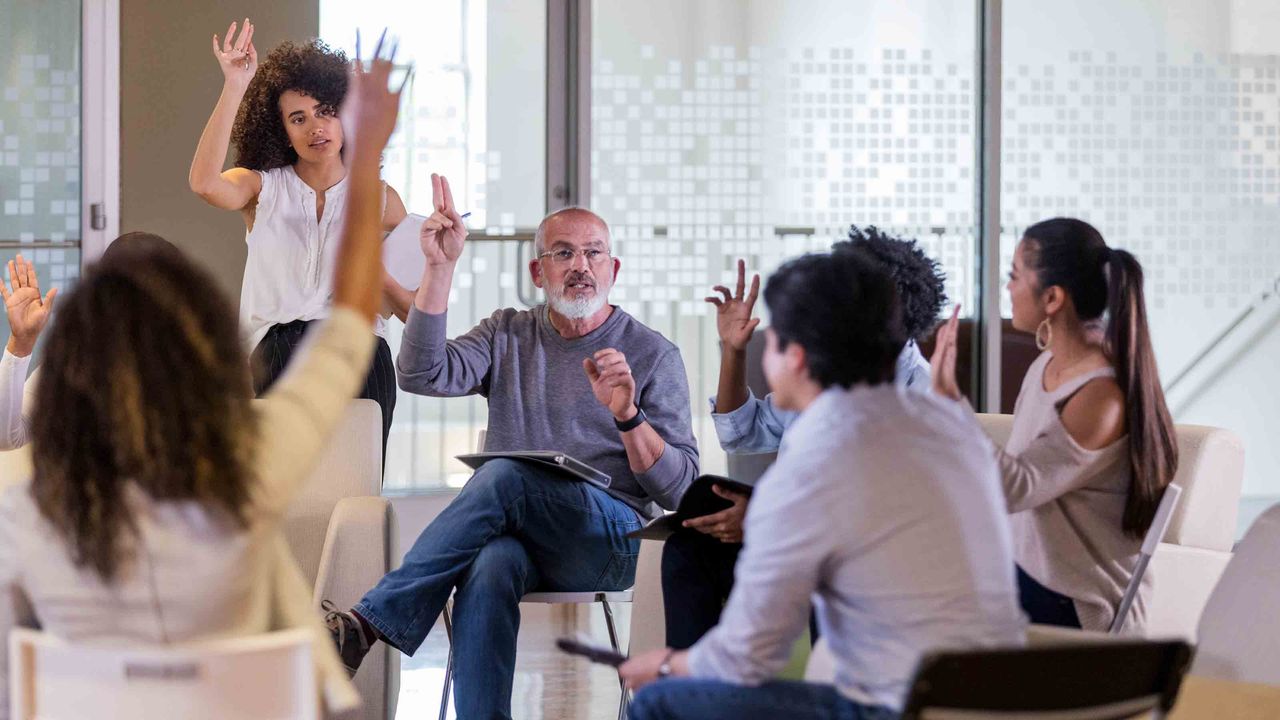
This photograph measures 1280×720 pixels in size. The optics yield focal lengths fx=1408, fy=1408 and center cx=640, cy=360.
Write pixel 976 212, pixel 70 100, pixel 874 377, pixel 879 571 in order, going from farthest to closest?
pixel 976 212
pixel 70 100
pixel 874 377
pixel 879 571

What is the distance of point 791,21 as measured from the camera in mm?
5555

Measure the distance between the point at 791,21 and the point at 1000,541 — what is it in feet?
13.4

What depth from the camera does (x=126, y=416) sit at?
152 centimetres

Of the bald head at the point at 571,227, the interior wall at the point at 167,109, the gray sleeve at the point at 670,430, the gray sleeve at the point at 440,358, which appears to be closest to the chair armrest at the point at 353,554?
the gray sleeve at the point at 440,358

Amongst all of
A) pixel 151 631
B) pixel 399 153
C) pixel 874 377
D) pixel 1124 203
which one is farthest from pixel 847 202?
pixel 151 631

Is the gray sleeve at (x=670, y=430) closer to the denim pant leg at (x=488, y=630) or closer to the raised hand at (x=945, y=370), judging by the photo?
the denim pant leg at (x=488, y=630)

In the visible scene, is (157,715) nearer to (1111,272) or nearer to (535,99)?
(1111,272)

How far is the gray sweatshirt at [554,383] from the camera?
10.8 ft

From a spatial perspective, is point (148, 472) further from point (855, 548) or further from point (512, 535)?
point (512, 535)

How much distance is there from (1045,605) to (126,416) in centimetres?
171

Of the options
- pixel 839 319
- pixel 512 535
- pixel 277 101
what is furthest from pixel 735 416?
pixel 277 101

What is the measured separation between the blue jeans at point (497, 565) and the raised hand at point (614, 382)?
0.65 feet

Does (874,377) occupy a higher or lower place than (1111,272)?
lower

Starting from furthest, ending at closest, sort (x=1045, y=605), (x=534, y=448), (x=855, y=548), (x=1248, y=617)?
1. (x=534, y=448)
2. (x=1045, y=605)
3. (x=1248, y=617)
4. (x=855, y=548)
